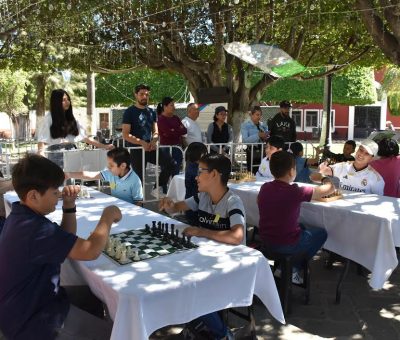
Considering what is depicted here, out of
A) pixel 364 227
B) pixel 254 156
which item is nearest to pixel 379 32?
pixel 254 156

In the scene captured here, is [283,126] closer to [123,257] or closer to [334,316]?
[334,316]

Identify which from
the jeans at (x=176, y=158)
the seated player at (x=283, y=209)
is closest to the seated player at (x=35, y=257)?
the seated player at (x=283, y=209)

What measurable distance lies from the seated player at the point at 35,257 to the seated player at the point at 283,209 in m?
1.87

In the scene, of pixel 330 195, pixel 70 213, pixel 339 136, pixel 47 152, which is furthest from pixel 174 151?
pixel 339 136

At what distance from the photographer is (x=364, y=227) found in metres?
3.83

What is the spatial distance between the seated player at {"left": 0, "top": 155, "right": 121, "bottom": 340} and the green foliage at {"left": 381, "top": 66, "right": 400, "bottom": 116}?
3295 centimetres

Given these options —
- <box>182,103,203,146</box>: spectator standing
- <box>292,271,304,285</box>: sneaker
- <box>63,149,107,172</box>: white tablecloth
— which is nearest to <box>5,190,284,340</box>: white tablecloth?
<box>292,271,304,285</box>: sneaker

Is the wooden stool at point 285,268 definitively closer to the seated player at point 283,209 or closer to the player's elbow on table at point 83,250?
the seated player at point 283,209

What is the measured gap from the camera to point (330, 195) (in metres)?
4.34

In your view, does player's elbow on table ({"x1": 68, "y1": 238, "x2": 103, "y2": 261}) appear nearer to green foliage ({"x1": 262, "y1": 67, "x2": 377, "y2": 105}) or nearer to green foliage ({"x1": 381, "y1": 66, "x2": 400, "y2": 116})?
green foliage ({"x1": 262, "y1": 67, "x2": 377, "y2": 105})

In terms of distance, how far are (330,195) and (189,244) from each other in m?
2.13

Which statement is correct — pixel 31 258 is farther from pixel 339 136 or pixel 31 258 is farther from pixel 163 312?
pixel 339 136

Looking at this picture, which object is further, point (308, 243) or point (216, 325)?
point (308, 243)

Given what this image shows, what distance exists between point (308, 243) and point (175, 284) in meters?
2.02
